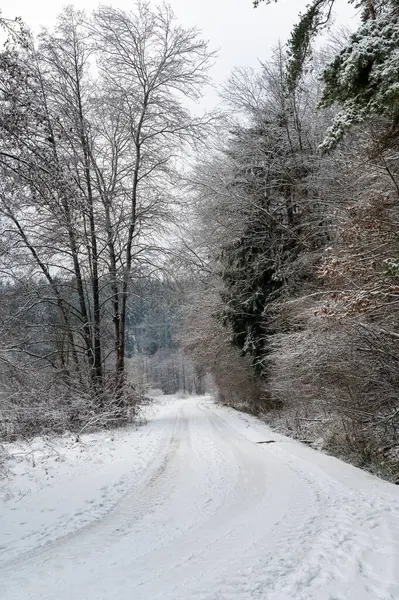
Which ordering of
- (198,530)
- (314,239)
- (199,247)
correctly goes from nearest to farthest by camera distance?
(198,530) → (314,239) → (199,247)

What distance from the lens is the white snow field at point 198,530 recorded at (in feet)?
10.8

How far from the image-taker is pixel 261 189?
15.3 metres

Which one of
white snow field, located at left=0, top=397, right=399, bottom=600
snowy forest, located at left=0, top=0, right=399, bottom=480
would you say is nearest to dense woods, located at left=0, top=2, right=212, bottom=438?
snowy forest, located at left=0, top=0, right=399, bottom=480

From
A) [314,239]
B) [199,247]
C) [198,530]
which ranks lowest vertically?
[198,530]

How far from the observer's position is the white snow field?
10.8 ft

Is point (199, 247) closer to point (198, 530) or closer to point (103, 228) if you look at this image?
point (103, 228)

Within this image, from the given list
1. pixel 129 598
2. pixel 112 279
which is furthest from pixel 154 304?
pixel 129 598

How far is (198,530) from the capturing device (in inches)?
180

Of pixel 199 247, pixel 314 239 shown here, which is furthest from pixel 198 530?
pixel 199 247

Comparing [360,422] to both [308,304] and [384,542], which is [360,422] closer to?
[308,304]

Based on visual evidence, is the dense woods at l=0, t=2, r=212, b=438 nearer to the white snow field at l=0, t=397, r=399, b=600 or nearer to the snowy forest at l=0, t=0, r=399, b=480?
the snowy forest at l=0, t=0, r=399, b=480

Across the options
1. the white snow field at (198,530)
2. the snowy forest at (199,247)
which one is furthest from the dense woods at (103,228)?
the white snow field at (198,530)

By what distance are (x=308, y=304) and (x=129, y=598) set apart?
8.38m

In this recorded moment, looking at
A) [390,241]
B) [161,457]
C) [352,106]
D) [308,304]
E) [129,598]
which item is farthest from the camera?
[308,304]
